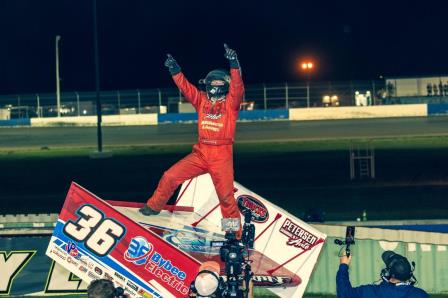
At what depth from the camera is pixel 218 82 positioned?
846 cm

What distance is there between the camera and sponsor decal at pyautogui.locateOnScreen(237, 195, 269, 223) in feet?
28.6

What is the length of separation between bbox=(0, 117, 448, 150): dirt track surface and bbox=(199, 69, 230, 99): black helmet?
36.1 meters

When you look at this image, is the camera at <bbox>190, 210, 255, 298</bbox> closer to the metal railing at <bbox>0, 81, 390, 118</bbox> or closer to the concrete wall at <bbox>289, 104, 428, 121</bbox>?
the concrete wall at <bbox>289, 104, 428, 121</bbox>

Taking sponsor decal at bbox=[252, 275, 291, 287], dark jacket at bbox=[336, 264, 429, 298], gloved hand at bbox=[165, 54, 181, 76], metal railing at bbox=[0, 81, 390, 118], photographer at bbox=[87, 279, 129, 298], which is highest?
metal railing at bbox=[0, 81, 390, 118]

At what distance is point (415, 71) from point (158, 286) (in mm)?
90978

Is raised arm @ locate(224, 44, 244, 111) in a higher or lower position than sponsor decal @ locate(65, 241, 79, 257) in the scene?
higher

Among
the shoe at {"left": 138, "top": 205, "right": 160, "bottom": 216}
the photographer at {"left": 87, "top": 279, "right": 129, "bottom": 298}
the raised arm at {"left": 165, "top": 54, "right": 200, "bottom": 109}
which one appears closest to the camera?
the photographer at {"left": 87, "top": 279, "right": 129, "bottom": 298}

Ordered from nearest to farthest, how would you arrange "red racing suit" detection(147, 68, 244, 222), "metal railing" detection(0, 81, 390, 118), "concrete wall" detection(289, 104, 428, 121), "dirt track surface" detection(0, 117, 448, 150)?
"red racing suit" detection(147, 68, 244, 222), "dirt track surface" detection(0, 117, 448, 150), "concrete wall" detection(289, 104, 428, 121), "metal railing" detection(0, 81, 390, 118)

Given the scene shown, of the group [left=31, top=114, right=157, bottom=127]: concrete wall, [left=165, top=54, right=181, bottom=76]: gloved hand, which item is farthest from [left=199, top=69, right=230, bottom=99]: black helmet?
[left=31, top=114, right=157, bottom=127]: concrete wall

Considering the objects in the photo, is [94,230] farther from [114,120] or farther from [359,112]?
[114,120]

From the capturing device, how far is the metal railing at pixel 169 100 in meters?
65.4

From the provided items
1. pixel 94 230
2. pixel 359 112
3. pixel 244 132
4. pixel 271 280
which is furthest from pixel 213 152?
pixel 359 112

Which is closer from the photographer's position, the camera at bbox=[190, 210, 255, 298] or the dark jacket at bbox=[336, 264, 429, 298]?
the camera at bbox=[190, 210, 255, 298]

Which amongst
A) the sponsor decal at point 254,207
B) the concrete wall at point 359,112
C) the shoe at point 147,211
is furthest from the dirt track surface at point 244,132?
the shoe at point 147,211
